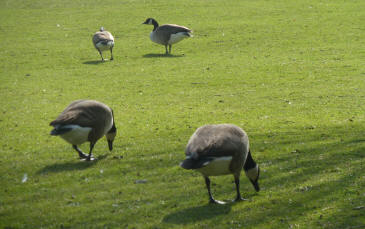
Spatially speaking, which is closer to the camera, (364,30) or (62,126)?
(62,126)

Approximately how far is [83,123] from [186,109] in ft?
28.2

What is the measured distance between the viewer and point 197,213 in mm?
10164

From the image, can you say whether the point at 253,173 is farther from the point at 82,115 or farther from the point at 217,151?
the point at 82,115

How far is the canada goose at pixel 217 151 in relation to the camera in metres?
9.23

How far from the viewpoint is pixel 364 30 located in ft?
122

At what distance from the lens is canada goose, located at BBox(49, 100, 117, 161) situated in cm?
1235

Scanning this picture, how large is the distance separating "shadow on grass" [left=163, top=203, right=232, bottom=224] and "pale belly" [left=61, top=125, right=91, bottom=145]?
3.71 m

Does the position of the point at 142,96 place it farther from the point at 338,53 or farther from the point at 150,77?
the point at 338,53

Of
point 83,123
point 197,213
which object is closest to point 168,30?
point 83,123

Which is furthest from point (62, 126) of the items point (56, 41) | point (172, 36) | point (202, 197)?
point (56, 41)

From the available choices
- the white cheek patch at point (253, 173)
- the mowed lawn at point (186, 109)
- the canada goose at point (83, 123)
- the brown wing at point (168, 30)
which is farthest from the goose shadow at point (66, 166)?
the brown wing at point (168, 30)

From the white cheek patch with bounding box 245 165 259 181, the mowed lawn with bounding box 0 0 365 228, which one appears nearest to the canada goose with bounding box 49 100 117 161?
the mowed lawn with bounding box 0 0 365 228

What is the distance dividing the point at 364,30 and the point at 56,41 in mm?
22354

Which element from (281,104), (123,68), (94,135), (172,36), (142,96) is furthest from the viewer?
(172,36)
